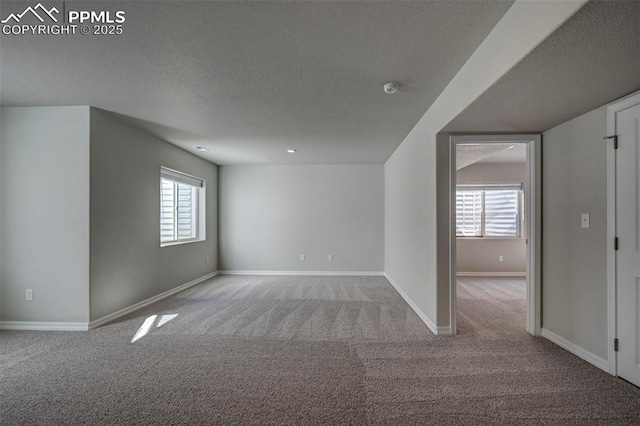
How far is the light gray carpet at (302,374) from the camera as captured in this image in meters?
1.85

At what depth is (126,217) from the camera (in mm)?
3779

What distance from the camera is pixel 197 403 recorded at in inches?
76.7

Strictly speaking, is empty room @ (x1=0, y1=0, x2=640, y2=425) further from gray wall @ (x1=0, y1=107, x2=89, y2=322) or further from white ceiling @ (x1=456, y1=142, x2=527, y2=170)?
white ceiling @ (x1=456, y1=142, x2=527, y2=170)

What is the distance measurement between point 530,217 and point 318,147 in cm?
313

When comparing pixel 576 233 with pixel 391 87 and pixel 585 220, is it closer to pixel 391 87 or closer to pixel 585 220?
pixel 585 220

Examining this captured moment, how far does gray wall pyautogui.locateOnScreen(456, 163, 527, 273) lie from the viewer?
21.0 feet

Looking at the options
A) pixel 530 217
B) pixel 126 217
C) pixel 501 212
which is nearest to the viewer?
pixel 530 217

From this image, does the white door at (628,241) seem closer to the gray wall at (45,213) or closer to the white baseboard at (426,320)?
the white baseboard at (426,320)

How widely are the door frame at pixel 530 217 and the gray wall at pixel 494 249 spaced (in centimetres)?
343

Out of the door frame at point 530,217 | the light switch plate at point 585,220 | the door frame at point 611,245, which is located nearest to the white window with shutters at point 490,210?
the door frame at point 530,217

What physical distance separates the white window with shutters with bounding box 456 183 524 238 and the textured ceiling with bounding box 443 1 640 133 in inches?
158

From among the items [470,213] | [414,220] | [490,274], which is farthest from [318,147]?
[490,274]

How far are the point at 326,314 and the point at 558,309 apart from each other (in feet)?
7.89

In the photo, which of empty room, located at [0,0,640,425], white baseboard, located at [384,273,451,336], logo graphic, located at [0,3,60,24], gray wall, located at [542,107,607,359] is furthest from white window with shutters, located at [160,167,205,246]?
gray wall, located at [542,107,607,359]
